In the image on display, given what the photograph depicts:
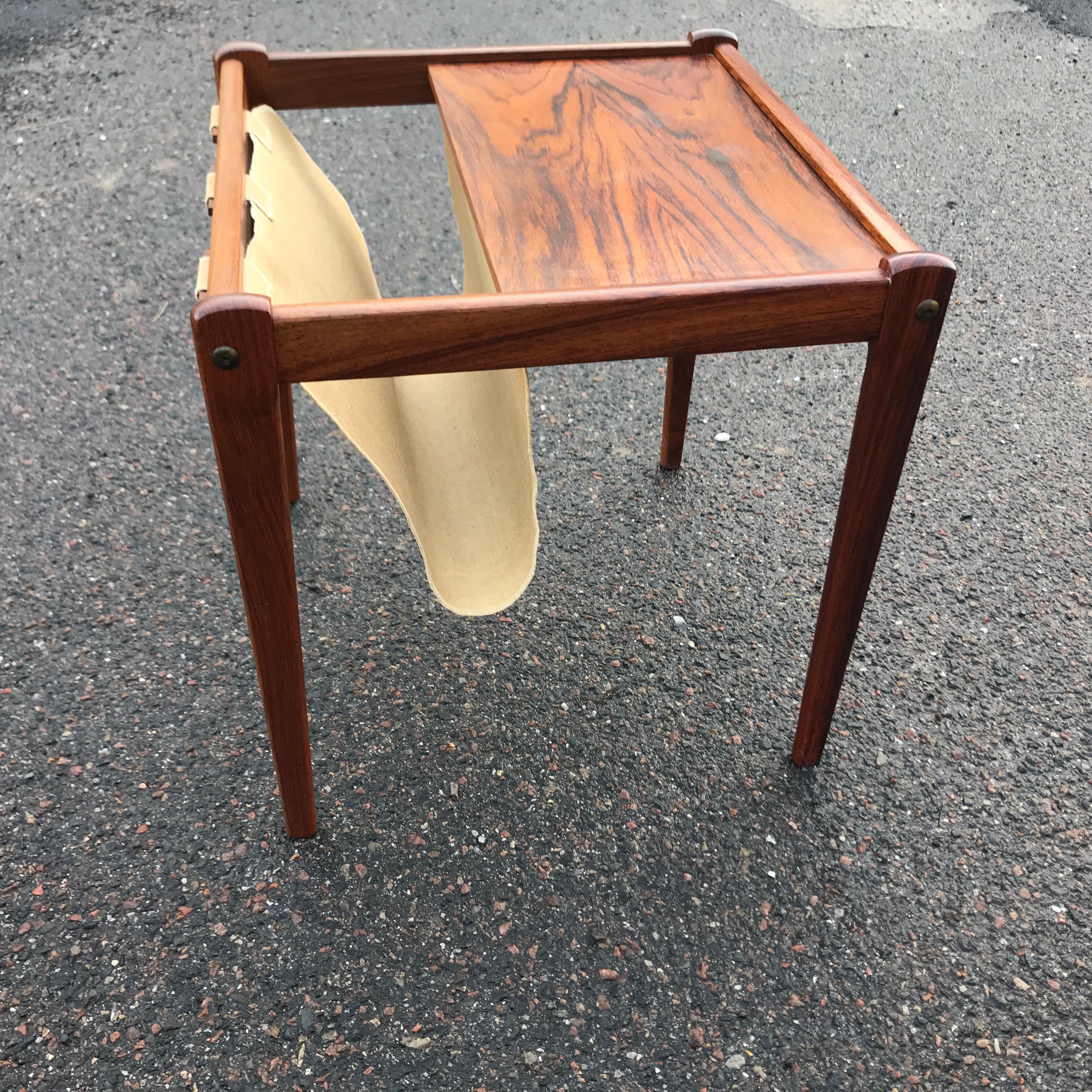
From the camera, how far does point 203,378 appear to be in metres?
0.91

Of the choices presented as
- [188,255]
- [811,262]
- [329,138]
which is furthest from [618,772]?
[329,138]

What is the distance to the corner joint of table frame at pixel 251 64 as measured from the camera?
4.63ft

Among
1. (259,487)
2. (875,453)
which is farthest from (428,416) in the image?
(875,453)

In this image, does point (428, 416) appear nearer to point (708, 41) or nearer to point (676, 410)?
point (676, 410)

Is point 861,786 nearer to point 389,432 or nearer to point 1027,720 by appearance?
point 1027,720

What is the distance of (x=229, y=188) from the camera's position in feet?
3.61

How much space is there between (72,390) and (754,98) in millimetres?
1421

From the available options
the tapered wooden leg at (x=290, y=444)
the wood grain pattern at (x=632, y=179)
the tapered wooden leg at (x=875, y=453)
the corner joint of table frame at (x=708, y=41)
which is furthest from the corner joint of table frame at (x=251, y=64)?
the tapered wooden leg at (x=875, y=453)

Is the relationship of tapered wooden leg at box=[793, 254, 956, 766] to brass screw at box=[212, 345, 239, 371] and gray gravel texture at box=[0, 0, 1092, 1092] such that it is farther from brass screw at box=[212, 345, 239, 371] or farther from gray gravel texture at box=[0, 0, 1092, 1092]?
brass screw at box=[212, 345, 239, 371]

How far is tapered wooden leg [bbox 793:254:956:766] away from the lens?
968mm

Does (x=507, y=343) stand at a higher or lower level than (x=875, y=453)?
higher

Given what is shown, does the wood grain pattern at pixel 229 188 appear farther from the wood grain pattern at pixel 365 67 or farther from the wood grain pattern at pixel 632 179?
the wood grain pattern at pixel 632 179

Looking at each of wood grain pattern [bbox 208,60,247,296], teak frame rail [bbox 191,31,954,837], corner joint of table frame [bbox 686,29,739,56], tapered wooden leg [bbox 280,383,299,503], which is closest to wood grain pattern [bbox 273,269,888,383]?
teak frame rail [bbox 191,31,954,837]

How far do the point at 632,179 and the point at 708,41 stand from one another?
0.47m
